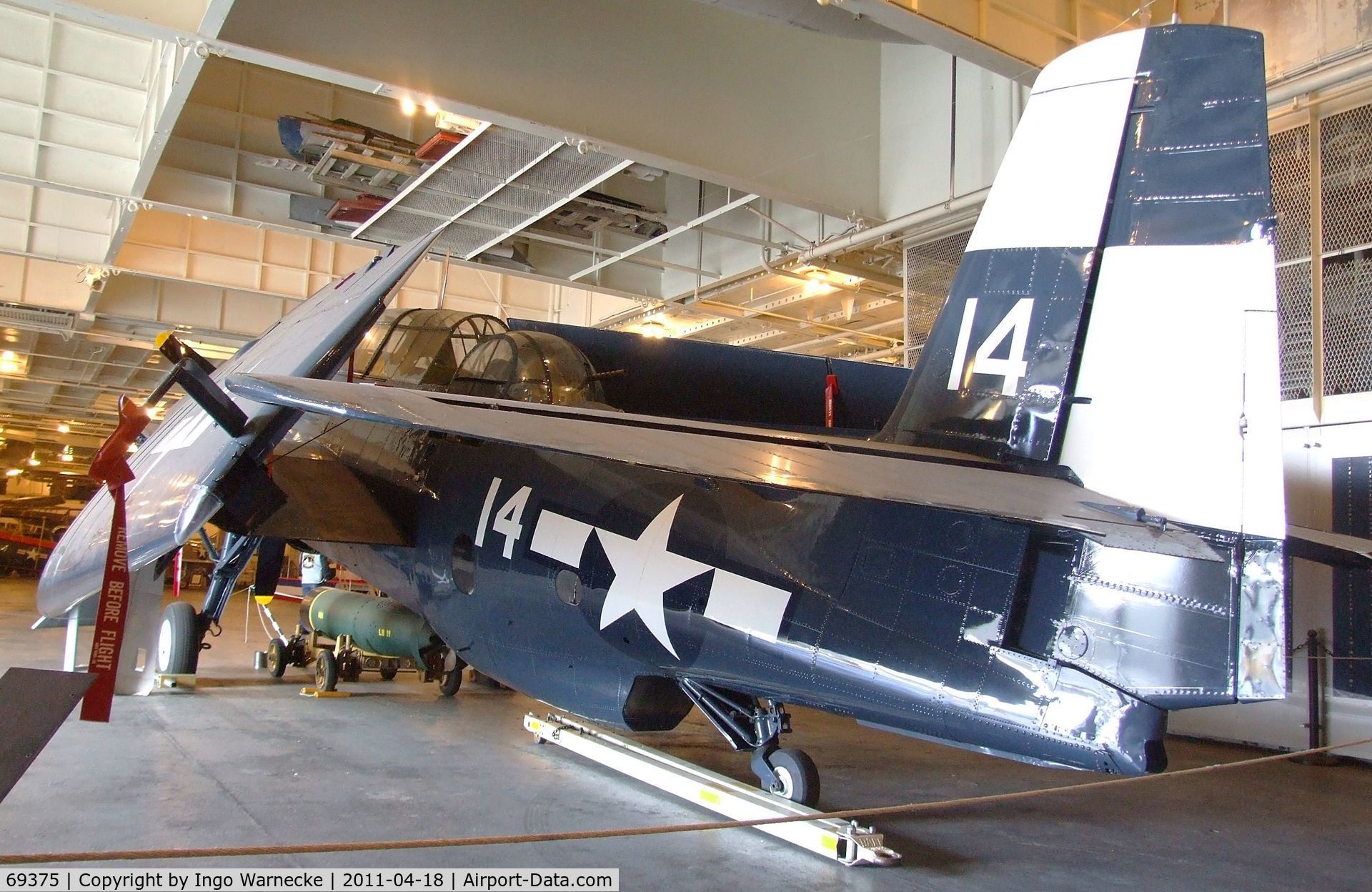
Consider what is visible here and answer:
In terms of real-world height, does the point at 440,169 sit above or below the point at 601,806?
above

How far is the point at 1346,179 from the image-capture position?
30.3 ft

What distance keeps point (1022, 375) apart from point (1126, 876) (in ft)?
9.10

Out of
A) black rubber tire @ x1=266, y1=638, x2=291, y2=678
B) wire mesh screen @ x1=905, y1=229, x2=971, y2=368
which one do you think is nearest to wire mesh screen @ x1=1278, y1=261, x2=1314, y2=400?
wire mesh screen @ x1=905, y1=229, x2=971, y2=368

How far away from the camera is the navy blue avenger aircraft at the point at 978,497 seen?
4.26m

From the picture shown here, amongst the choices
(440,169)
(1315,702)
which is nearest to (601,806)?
(1315,702)

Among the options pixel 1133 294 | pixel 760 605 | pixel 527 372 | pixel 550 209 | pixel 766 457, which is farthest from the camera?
pixel 550 209

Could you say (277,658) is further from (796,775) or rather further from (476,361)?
(796,775)

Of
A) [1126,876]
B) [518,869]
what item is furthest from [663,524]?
[1126,876]

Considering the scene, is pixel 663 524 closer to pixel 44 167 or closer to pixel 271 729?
pixel 271 729

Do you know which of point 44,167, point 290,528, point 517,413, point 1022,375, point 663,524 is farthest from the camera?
point 44,167


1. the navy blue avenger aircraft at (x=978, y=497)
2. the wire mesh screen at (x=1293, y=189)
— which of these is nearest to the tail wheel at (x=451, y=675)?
the navy blue avenger aircraft at (x=978, y=497)

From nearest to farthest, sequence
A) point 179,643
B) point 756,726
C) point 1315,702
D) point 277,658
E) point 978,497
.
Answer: point 978,497 < point 756,726 < point 1315,702 < point 179,643 < point 277,658

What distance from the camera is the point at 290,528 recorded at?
7.66 meters

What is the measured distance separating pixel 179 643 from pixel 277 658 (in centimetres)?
119
